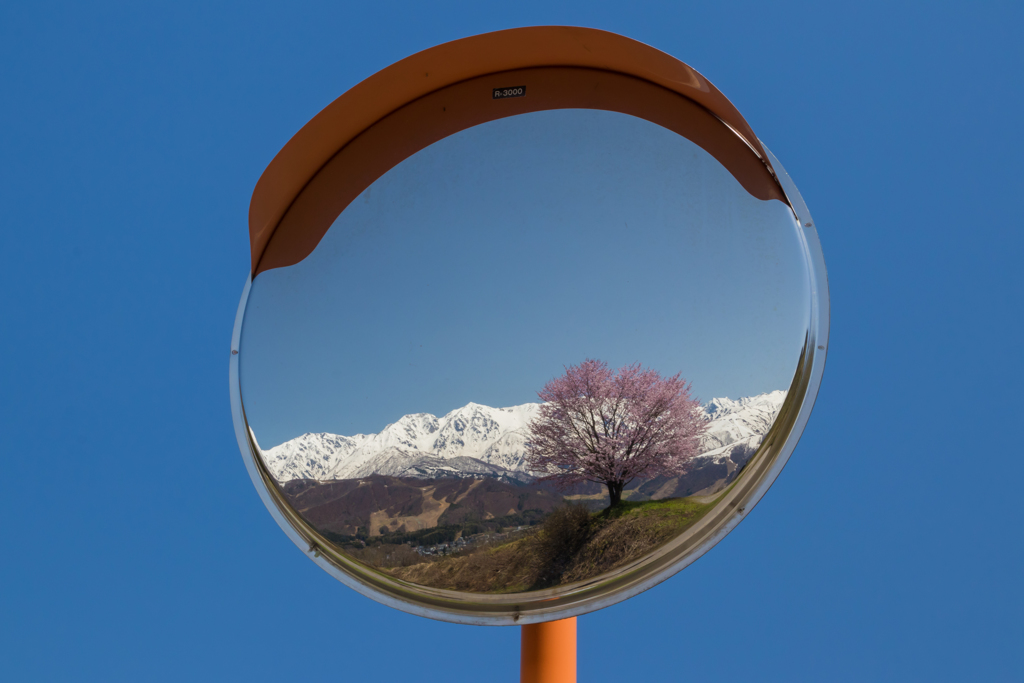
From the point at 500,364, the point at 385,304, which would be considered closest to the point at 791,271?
the point at 500,364

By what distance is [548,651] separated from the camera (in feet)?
2.02

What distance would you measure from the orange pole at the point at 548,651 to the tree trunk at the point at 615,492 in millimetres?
164

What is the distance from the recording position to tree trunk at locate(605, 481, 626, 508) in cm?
53

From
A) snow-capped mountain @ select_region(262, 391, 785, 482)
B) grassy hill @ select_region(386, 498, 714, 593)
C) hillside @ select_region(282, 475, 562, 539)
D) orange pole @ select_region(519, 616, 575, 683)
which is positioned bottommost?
orange pole @ select_region(519, 616, 575, 683)

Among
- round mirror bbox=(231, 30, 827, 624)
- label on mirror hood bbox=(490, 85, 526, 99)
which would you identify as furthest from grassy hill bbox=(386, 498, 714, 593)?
label on mirror hood bbox=(490, 85, 526, 99)

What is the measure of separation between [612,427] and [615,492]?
5 cm

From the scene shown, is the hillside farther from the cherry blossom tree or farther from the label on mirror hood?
the label on mirror hood

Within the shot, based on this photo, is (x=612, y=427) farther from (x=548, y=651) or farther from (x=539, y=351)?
(x=548, y=651)

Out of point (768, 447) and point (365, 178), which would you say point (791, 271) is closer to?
point (768, 447)

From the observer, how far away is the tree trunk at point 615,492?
53 cm

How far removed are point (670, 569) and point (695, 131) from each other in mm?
377

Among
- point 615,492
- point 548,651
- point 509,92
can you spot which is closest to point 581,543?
point 615,492

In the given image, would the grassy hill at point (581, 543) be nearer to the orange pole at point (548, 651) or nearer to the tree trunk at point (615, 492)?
the tree trunk at point (615, 492)

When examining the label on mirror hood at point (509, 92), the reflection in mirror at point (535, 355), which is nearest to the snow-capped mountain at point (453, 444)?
the reflection in mirror at point (535, 355)
